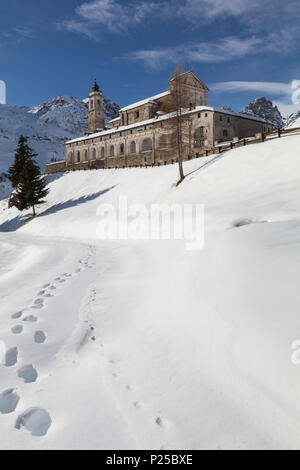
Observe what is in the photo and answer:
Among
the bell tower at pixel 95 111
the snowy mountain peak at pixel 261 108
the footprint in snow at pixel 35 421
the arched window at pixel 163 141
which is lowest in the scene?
the footprint in snow at pixel 35 421

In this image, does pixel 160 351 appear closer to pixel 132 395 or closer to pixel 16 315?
pixel 132 395

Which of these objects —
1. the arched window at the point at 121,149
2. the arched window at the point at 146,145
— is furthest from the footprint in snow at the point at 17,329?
the arched window at the point at 121,149

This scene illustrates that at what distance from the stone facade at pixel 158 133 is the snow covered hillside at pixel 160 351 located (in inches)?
985

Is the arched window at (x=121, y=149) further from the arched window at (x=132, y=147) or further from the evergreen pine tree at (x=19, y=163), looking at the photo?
the evergreen pine tree at (x=19, y=163)

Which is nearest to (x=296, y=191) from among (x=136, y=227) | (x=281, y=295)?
(x=136, y=227)

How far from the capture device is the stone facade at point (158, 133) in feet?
133

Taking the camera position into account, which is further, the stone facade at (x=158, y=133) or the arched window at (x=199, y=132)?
the arched window at (x=199, y=132)

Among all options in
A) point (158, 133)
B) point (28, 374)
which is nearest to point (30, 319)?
point (28, 374)

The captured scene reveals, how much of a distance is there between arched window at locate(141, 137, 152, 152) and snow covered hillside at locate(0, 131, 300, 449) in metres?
42.9

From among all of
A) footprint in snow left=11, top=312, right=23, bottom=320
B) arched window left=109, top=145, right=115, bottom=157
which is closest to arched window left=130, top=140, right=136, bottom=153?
arched window left=109, top=145, right=115, bottom=157

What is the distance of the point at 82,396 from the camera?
118 inches

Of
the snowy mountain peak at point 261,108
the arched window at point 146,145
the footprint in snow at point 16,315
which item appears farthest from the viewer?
the snowy mountain peak at point 261,108
